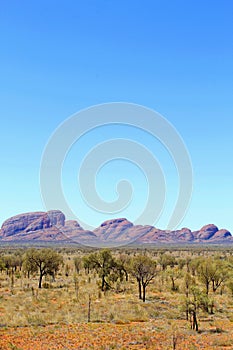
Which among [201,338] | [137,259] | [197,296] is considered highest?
[137,259]

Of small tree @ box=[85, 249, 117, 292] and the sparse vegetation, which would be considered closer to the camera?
the sparse vegetation

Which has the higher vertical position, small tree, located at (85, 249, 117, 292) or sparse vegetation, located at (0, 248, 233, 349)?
small tree, located at (85, 249, 117, 292)

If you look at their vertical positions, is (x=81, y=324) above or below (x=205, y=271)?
below

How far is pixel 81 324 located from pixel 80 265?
37.1m

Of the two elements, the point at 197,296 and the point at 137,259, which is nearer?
the point at 197,296

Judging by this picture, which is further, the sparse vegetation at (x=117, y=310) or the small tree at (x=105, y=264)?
the small tree at (x=105, y=264)

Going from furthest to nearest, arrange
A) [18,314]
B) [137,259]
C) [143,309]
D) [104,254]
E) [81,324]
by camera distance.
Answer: [104,254] → [137,259] → [143,309] → [18,314] → [81,324]

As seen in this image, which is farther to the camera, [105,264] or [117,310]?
[105,264]

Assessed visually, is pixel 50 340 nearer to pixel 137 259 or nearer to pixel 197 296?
pixel 197 296

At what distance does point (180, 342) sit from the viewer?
20.2m

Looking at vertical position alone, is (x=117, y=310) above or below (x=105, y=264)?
below

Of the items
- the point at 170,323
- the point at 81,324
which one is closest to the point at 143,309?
the point at 170,323

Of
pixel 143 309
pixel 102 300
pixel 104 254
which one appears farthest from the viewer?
pixel 104 254

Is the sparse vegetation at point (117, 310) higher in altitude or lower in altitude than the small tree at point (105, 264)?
lower
